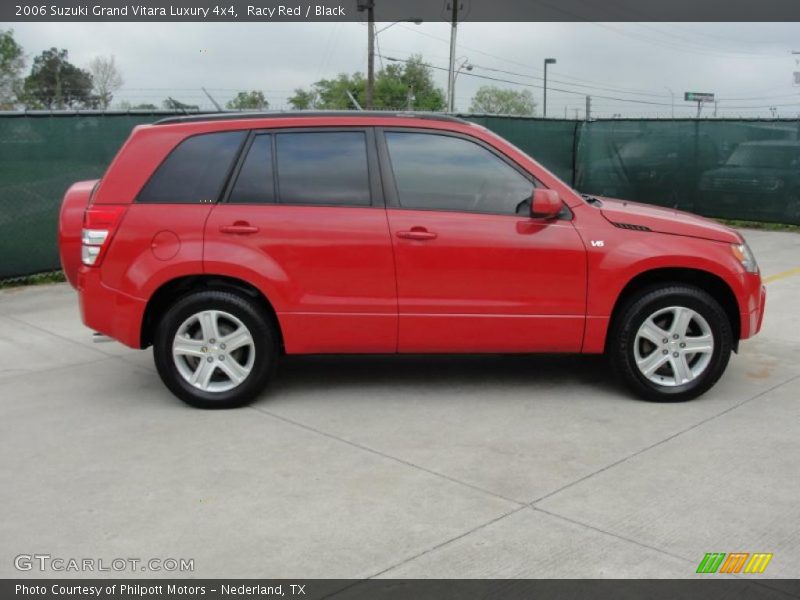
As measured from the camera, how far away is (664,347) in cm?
559

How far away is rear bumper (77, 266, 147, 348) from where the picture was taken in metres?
5.48

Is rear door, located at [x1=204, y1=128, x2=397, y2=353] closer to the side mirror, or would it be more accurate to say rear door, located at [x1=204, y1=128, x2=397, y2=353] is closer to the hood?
the side mirror

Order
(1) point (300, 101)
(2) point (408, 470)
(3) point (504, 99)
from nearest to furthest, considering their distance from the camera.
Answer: (2) point (408, 470)
(1) point (300, 101)
(3) point (504, 99)

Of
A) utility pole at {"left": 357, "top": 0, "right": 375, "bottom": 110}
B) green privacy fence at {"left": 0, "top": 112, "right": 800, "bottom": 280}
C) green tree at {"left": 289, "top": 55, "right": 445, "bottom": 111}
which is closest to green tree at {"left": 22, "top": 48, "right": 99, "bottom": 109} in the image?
green tree at {"left": 289, "top": 55, "right": 445, "bottom": 111}

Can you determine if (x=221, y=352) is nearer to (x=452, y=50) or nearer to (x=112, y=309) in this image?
(x=112, y=309)

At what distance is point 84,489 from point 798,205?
13229mm

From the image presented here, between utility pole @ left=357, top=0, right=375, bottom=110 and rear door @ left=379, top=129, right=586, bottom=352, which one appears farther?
utility pole @ left=357, top=0, right=375, bottom=110

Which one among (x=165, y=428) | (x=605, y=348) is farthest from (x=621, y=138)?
(x=165, y=428)

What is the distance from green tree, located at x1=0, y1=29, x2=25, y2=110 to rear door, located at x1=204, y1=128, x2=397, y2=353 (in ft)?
186

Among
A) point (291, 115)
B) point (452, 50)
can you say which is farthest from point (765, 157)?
point (452, 50)

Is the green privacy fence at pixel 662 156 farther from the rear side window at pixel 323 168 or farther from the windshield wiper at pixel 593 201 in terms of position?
the windshield wiper at pixel 593 201

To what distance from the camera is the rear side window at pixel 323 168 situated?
18.3ft

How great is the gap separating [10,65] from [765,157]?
5557cm

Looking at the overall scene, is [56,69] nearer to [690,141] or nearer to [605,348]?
[690,141]
